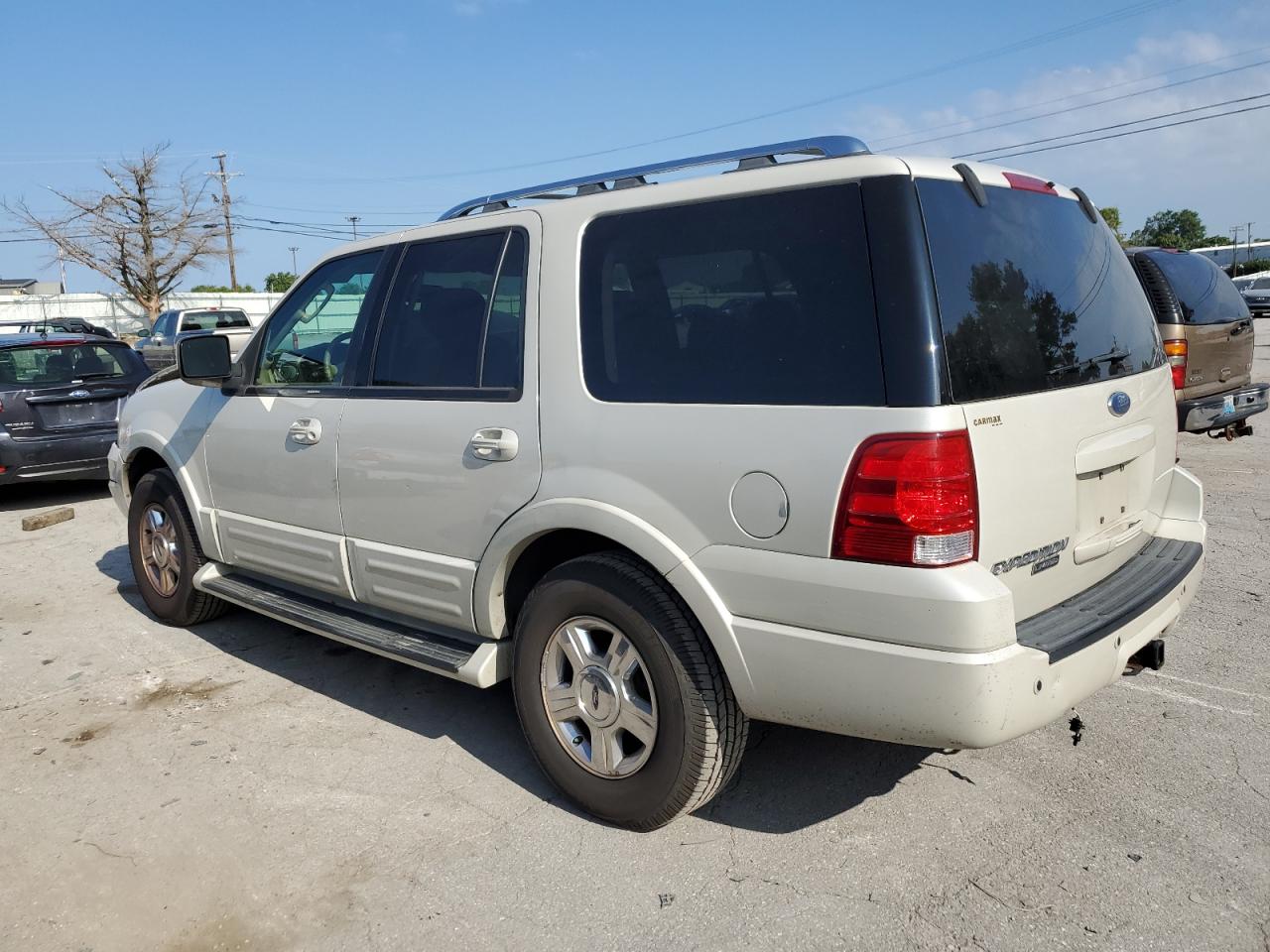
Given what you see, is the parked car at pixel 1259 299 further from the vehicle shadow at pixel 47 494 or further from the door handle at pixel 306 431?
the door handle at pixel 306 431

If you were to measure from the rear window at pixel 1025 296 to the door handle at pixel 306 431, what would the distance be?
104 inches

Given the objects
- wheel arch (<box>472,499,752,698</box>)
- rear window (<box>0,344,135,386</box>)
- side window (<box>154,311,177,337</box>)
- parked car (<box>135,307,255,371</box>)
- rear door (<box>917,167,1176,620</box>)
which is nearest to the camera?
rear door (<box>917,167,1176,620</box>)

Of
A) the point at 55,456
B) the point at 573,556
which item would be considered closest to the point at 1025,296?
the point at 573,556

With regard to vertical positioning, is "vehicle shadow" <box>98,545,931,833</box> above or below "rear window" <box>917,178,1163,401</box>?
below

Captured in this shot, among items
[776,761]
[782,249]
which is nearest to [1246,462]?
[776,761]

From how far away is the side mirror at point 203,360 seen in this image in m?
4.75

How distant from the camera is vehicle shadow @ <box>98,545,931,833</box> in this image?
3504 mm

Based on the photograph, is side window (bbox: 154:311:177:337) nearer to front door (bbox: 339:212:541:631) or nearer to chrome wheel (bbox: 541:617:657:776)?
front door (bbox: 339:212:541:631)

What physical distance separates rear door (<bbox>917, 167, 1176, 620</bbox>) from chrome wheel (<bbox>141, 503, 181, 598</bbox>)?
428cm

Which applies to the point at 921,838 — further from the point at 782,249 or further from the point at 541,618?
the point at 782,249

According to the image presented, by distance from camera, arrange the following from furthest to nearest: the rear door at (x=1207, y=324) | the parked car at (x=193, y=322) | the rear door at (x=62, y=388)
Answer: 1. the parked car at (x=193, y=322)
2. the rear door at (x=62, y=388)
3. the rear door at (x=1207, y=324)

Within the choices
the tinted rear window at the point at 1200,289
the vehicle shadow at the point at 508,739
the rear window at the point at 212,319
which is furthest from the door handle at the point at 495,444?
the rear window at the point at 212,319

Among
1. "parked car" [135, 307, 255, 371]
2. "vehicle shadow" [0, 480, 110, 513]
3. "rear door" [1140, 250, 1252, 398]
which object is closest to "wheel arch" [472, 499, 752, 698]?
"rear door" [1140, 250, 1252, 398]

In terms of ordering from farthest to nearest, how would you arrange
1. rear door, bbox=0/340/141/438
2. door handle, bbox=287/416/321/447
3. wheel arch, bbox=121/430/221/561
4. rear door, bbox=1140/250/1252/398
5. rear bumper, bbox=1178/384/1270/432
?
rear door, bbox=0/340/141/438, rear door, bbox=1140/250/1252/398, rear bumper, bbox=1178/384/1270/432, wheel arch, bbox=121/430/221/561, door handle, bbox=287/416/321/447
